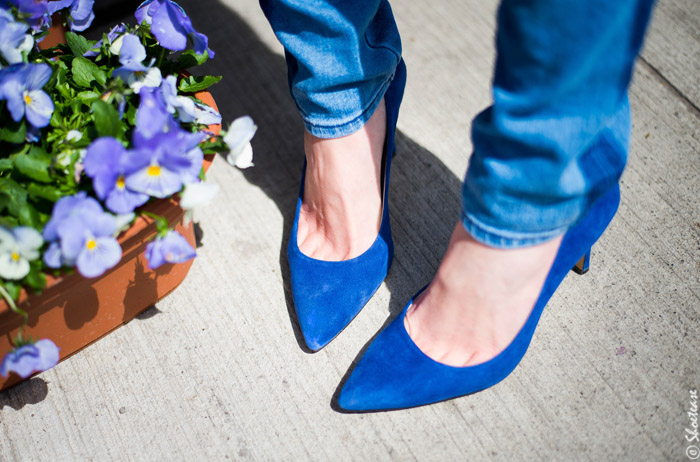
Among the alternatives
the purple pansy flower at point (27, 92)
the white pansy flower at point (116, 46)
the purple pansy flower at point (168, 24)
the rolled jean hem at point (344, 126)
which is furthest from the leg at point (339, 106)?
the purple pansy flower at point (27, 92)

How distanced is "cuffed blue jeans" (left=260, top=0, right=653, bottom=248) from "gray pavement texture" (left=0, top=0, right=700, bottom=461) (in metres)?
0.35

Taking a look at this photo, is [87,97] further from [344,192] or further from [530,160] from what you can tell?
[530,160]

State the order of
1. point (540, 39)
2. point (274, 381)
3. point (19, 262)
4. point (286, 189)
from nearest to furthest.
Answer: point (540, 39)
point (19, 262)
point (274, 381)
point (286, 189)

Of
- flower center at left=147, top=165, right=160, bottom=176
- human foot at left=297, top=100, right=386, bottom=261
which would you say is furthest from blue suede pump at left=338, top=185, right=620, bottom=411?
flower center at left=147, top=165, right=160, bottom=176

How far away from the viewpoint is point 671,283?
3.41ft

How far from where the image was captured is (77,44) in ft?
2.97

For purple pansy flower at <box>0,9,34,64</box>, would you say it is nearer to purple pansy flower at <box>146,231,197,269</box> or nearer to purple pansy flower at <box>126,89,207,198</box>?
purple pansy flower at <box>126,89,207,198</box>

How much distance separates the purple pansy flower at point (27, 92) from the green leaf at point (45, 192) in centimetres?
9

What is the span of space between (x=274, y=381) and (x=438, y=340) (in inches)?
12.1

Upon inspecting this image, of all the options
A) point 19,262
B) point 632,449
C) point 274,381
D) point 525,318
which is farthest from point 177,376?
point 632,449

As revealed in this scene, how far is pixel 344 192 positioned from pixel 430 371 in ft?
1.14

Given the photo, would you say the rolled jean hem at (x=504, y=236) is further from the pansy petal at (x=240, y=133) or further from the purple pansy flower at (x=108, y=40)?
the purple pansy flower at (x=108, y=40)

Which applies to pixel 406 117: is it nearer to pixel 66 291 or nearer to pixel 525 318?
pixel 525 318

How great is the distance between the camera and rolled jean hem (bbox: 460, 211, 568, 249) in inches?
28.3
